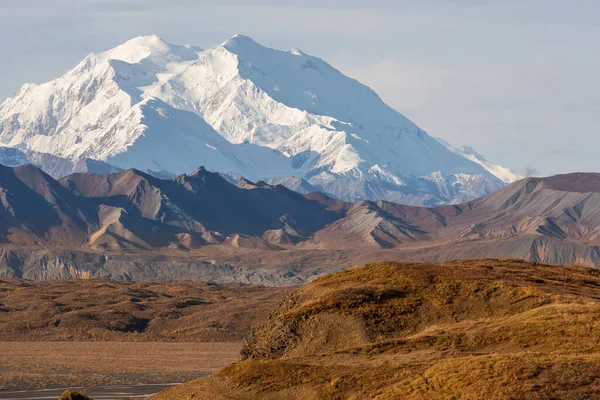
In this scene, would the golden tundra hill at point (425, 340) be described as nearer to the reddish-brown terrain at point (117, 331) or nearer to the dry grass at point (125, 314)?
the reddish-brown terrain at point (117, 331)

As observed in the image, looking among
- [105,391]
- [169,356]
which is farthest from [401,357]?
[169,356]

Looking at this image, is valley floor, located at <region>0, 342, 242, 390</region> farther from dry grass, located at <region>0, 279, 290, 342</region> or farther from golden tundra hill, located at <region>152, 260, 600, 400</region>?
golden tundra hill, located at <region>152, 260, 600, 400</region>

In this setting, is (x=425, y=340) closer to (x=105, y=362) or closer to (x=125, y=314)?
(x=105, y=362)

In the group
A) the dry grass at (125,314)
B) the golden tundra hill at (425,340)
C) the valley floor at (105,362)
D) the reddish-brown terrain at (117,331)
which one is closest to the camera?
the golden tundra hill at (425,340)

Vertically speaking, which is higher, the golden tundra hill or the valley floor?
the golden tundra hill

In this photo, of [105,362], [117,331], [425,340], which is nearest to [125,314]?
[117,331]

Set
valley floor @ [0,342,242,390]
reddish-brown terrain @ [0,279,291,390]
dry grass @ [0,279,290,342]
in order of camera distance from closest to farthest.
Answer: valley floor @ [0,342,242,390] < reddish-brown terrain @ [0,279,291,390] < dry grass @ [0,279,290,342]

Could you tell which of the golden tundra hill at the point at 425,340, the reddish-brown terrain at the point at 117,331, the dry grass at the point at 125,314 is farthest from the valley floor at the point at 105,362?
the golden tundra hill at the point at 425,340

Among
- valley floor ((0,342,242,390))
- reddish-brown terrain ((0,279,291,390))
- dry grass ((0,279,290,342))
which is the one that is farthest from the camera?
dry grass ((0,279,290,342))

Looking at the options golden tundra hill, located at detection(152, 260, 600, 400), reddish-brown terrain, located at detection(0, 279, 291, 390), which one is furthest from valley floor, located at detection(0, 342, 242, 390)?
golden tundra hill, located at detection(152, 260, 600, 400)
